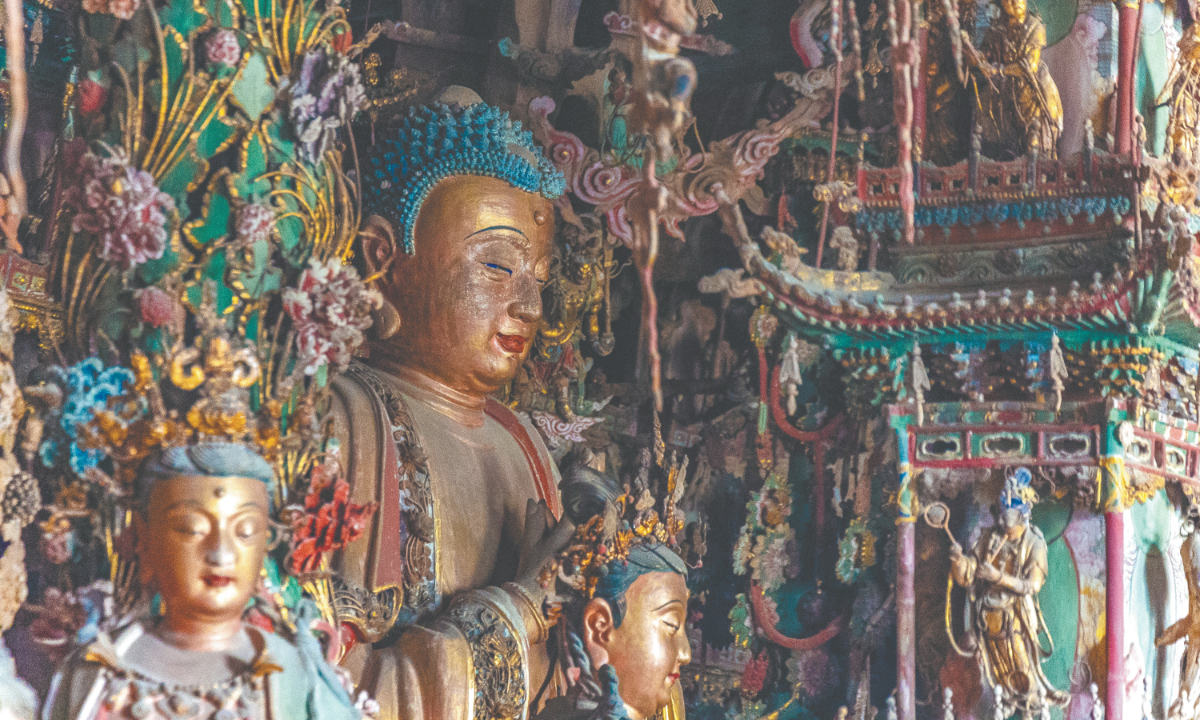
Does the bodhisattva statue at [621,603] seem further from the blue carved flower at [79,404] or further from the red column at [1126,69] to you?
the red column at [1126,69]

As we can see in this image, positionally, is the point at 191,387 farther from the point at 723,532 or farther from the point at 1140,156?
the point at 1140,156

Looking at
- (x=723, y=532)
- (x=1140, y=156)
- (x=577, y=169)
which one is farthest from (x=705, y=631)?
(x=1140, y=156)

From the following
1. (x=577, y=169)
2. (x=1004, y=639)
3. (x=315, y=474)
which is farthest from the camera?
(x=577, y=169)

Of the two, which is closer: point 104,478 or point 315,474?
point 104,478

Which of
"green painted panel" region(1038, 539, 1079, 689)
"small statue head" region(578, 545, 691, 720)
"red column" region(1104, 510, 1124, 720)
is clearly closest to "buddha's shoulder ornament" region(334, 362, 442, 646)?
"small statue head" region(578, 545, 691, 720)

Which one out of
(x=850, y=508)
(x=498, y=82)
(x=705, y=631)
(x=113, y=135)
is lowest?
(x=705, y=631)

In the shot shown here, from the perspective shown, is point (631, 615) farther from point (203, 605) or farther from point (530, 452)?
point (203, 605)

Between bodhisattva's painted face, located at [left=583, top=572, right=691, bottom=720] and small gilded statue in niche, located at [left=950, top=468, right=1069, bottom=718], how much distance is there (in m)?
1.26

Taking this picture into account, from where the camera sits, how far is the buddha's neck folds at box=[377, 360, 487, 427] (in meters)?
6.45

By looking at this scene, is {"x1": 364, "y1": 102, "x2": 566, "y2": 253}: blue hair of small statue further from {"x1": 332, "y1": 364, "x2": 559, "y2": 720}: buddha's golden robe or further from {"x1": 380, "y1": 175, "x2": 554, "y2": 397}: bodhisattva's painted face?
{"x1": 332, "y1": 364, "x2": 559, "y2": 720}: buddha's golden robe

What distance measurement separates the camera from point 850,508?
22.7ft

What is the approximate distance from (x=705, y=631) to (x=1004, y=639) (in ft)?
3.96

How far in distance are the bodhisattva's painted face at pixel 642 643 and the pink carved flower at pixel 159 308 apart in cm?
182

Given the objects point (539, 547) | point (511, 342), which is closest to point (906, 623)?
point (539, 547)
